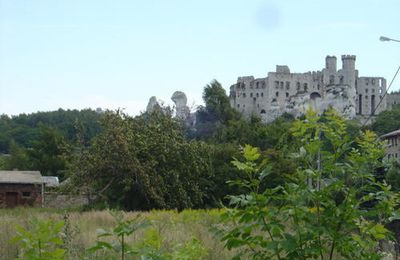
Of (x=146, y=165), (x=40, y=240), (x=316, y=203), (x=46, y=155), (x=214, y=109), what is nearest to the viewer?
(x=40, y=240)

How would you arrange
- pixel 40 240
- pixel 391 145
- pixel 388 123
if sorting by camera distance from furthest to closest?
pixel 388 123 → pixel 391 145 → pixel 40 240

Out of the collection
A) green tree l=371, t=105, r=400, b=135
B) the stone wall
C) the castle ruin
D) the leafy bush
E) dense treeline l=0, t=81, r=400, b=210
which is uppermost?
the castle ruin

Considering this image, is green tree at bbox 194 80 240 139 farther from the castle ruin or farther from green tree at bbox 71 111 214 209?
green tree at bbox 71 111 214 209

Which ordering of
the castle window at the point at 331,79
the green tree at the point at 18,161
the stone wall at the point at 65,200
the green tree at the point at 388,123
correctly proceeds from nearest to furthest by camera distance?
the stone wall at the point at 65,200, the green tree at the point at 18,161, the green tree at the point at 388,123, the castle window at the point at 331,79

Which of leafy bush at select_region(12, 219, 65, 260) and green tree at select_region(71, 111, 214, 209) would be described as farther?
green tree at select_region(71, 111, 214, 209)

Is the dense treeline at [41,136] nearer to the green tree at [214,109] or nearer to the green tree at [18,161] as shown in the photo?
the green tree at [18,161]

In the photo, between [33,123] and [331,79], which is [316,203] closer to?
[33,123]

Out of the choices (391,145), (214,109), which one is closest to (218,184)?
(391,145)

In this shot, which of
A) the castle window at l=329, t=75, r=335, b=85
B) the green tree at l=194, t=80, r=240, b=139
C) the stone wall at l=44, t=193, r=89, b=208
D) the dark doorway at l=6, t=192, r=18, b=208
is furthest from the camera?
the castle window at l=329, t=75, r=335, b=85

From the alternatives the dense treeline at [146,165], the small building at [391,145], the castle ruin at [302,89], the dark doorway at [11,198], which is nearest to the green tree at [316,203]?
the small building at [391,145]

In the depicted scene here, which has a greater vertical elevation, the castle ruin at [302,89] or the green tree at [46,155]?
the castle ruin at [302,89]

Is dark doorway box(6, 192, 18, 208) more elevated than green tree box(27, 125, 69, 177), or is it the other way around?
green tree box(27, 125, 69, 177)

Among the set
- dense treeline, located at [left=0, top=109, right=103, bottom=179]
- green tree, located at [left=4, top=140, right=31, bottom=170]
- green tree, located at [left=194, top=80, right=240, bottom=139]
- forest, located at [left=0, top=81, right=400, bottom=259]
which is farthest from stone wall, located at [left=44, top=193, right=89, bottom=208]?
green tree, located at [left=194, top=80, right=240, bottom=139]

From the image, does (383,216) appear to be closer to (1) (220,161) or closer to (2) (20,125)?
(1) (220,161)
